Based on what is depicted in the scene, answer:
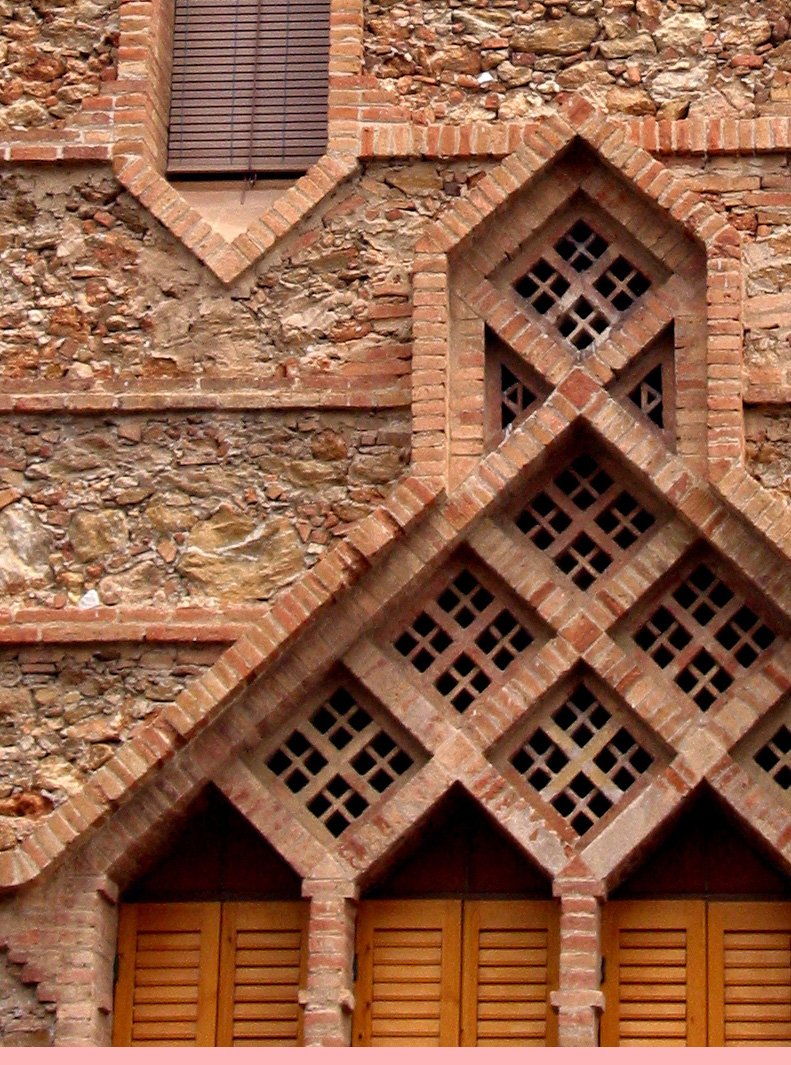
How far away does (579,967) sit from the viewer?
1316 centimetres

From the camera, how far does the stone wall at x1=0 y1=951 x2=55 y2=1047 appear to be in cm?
1309

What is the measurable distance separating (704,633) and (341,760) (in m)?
1.60

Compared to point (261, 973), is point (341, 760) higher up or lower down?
higher up

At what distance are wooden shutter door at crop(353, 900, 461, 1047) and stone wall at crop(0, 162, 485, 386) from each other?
2.35 metres

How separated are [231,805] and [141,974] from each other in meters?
0.78

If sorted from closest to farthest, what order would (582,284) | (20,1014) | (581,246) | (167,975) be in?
(20,1014), (167,975), (582,284), (581,246)

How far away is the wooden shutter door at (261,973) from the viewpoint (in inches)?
526

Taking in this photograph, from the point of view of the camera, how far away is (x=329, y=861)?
13.4 metres

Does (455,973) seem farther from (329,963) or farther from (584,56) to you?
(584,56)

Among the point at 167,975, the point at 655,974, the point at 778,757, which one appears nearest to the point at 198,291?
the point at 167,975

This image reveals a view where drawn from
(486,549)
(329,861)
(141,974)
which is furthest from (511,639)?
(141,974)

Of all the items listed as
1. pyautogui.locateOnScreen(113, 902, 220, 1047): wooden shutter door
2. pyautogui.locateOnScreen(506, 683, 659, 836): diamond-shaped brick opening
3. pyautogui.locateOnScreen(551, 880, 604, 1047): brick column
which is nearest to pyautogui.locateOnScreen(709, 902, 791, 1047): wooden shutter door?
pyautogui.locateOnScreen(551, 880, 604, 1047): brick column

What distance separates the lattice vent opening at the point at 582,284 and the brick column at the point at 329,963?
260 cm

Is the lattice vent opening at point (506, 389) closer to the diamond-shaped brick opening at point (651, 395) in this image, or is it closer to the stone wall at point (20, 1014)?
the diamond-shaped brick opening at point (651, 395)
